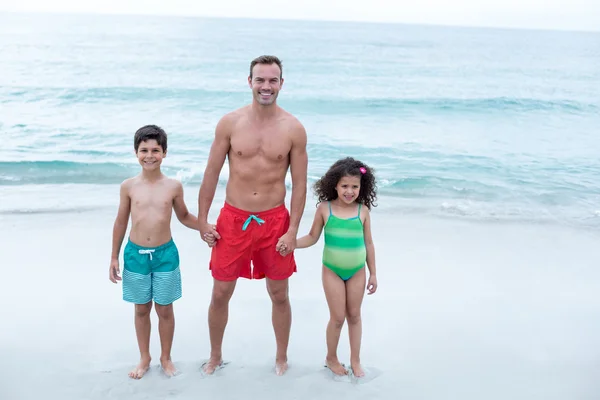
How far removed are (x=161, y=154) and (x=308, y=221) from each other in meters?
3.93

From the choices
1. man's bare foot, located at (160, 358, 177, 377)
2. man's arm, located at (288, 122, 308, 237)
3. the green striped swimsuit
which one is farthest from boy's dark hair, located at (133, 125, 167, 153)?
man's bare foot, located at (160, 358, 177, 377)

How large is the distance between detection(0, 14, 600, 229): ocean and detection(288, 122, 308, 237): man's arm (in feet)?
15.4

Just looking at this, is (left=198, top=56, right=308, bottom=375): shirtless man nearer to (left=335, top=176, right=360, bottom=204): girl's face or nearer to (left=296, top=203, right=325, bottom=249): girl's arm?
(left=296, top=203, right=325, bottom=249): girl's arm

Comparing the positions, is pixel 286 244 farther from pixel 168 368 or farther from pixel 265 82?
pixel 168 368

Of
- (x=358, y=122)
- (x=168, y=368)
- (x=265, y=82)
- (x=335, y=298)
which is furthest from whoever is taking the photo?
(x=358, y=122)

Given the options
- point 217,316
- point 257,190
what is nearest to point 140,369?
point 217,316

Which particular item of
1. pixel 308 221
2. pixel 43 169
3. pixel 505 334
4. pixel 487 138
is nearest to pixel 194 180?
pixel 43 169

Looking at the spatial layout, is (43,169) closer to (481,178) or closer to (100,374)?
(100,374)

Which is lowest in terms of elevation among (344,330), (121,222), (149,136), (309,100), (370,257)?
(344,330)

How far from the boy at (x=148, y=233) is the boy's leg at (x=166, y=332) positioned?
0.05 feet

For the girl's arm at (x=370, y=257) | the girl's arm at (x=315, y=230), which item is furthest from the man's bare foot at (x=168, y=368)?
the girl's arm at (x=370, y=257)

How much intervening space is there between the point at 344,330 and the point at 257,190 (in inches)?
66.6

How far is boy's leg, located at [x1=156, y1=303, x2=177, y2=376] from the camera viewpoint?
12.0 ft

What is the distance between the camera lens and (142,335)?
367 cm
